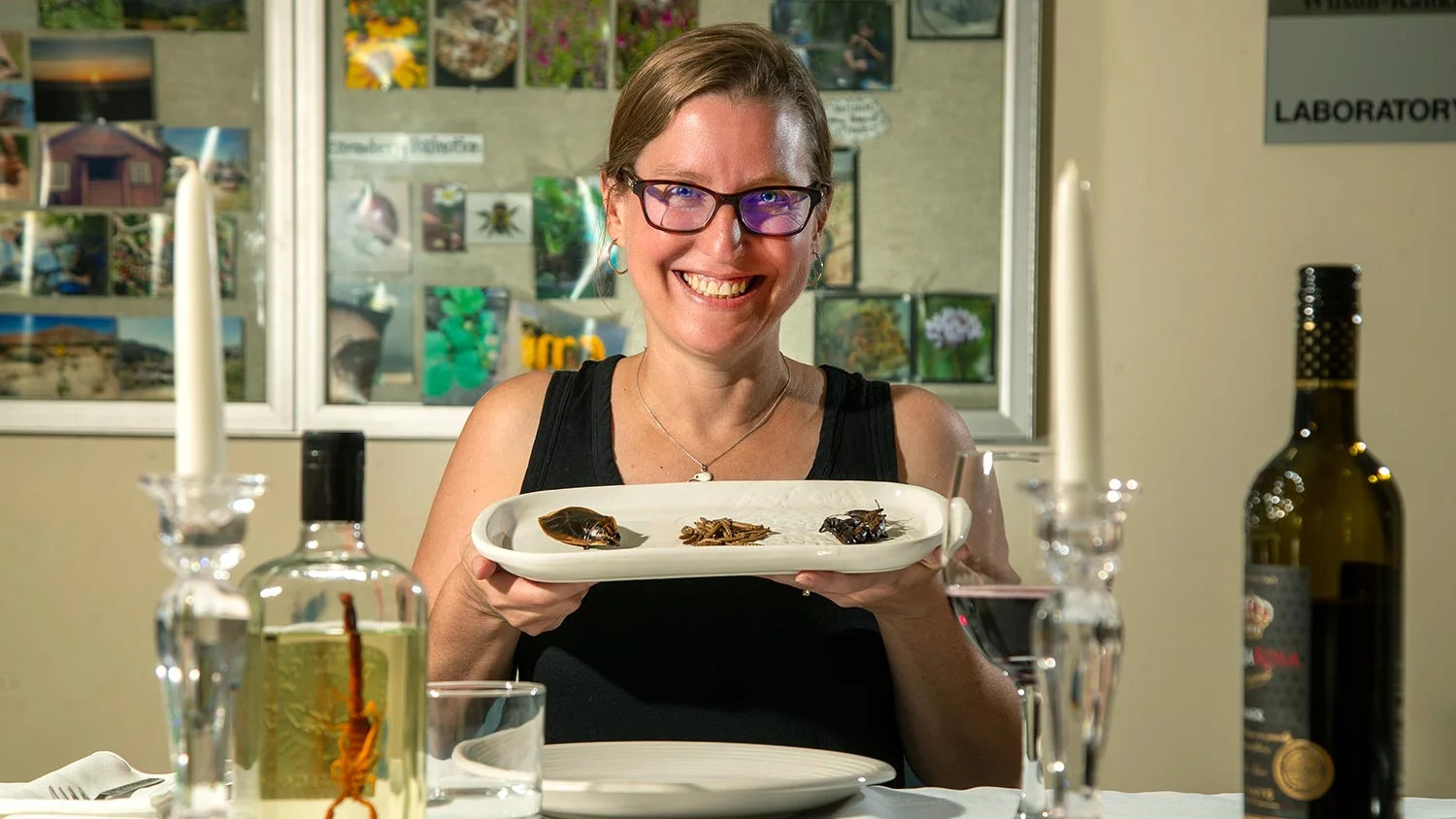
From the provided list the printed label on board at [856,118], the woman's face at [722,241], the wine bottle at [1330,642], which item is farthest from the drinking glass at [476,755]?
the printed label on board at [856,118]

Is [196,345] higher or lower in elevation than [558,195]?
lower

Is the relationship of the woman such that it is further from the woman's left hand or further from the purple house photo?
the purple house photo

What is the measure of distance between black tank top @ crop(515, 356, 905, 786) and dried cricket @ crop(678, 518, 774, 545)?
310 millimetres

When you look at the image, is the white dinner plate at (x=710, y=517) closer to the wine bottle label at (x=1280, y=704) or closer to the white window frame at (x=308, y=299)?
the wine bottle label at (x=1280, y=704)

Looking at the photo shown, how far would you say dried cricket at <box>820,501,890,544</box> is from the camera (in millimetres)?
1264

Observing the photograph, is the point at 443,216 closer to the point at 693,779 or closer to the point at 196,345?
the point at 693,779

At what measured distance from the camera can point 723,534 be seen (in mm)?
1299

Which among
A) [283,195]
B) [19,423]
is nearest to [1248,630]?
[283,195]

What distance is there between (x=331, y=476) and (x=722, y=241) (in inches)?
37.2

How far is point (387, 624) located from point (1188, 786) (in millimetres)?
2270

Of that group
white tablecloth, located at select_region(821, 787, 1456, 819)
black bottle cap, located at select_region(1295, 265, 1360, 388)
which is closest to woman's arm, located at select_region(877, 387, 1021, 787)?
white tablecloth, located at select_region(821, 787, 1456, 819)

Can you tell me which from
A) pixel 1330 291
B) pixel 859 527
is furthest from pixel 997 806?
pixel 1330 291

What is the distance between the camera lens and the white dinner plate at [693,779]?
90 centimetres

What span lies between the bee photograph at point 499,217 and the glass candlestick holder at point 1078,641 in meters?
2.11
